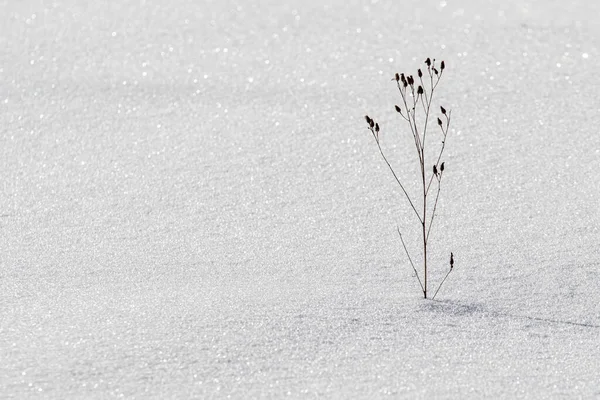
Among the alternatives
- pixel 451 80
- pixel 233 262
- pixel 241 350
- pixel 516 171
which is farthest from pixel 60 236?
pixel 451 80

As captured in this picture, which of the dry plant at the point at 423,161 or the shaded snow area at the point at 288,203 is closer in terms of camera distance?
the shaded snow area at the point at 288,203

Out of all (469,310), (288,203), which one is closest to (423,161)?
(288,203)

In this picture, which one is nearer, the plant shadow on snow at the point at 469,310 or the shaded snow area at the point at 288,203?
the shaded snow area at the point at 288,203

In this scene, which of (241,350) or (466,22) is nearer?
(241,350)

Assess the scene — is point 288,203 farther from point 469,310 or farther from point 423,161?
point 469,310

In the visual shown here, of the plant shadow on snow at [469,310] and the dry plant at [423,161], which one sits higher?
the dry plant at [423,161]

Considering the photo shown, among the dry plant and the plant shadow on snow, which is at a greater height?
the dry plant

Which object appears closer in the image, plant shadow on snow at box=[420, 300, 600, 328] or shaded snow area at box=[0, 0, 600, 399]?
shaded snow area at box=[0, 0, 600, 399]

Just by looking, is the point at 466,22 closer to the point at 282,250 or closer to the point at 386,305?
the point at 282,250
